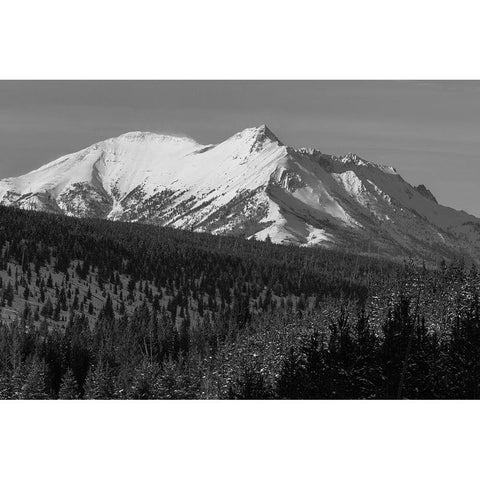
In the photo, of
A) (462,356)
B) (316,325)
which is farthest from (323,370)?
(316,325)

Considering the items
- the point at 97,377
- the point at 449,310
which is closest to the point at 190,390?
the point at 97,377

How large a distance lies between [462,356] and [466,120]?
86909 mm

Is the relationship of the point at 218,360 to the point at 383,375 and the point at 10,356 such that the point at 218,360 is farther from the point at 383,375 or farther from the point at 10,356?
the point at 383,375

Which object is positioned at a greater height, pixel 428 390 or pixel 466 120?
pixel 466 120

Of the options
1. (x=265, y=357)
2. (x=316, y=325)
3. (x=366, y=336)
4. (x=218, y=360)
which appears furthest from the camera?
(x=316, y=325)

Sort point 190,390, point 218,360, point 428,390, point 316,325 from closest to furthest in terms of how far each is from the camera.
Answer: point 428,390 → point 190,390 → point 218,360 → point 316,325

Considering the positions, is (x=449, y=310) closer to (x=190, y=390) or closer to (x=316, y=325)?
(x=316, y=325)

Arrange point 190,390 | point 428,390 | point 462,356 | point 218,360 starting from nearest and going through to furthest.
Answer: point 428,390
point 462,356
point 190,390
point 218,360

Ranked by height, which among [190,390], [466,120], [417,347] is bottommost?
[190,390]

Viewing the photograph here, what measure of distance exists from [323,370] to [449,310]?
70.1 meters

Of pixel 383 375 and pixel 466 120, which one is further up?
pixel 466 120

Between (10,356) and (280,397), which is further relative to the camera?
(10,356)

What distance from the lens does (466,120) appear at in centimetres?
19388

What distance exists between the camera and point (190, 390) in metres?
144
